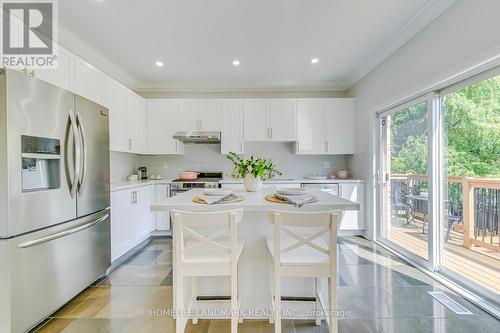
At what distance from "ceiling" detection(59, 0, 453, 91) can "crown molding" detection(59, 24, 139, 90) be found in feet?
0.18

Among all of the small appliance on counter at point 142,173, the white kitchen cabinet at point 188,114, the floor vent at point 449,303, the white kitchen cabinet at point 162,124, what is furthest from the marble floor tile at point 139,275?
the floor vent at point 449,303

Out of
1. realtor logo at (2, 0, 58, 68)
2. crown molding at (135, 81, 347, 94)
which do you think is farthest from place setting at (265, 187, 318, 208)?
crown molding at (135, 81, 347, 94)

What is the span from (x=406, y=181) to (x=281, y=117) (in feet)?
7.11

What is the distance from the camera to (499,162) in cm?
211

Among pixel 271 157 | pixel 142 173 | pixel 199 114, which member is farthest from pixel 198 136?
pixel 271 157

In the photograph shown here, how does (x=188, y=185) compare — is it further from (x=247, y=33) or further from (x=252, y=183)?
(x=247, y=33)

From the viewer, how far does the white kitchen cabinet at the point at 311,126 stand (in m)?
4.54

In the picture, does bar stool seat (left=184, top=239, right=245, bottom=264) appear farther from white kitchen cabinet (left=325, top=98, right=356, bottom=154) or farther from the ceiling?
white kitchen cabinet (left=325, top=98, right=356, bottom=154)

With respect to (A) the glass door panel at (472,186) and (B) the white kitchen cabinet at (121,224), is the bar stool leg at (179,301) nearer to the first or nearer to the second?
(B) the white kitchen cabinet at (121,224)

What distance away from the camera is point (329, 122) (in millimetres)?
4543

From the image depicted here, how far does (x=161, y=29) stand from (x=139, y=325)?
9.30 ft

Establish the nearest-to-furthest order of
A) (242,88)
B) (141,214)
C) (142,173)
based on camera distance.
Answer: (141,214)
(142,173)
(242,88)

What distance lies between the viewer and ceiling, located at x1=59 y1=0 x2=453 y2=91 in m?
2.44

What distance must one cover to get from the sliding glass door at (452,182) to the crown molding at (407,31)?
2.26 feet
